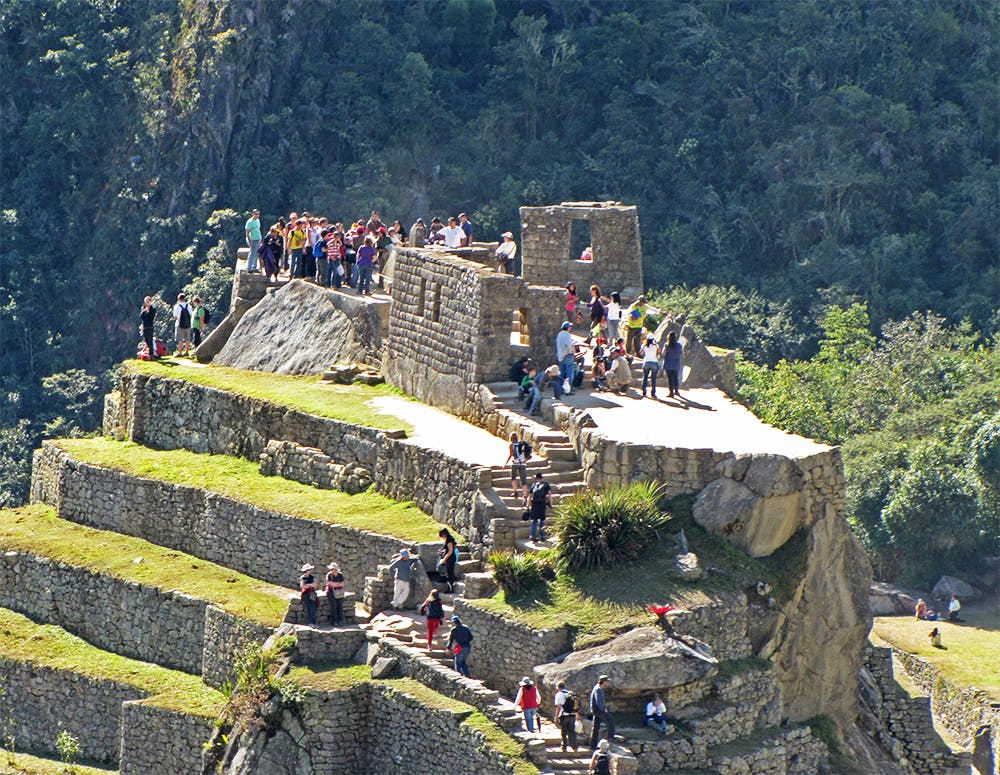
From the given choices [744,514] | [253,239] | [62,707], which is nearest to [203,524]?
[62,707]

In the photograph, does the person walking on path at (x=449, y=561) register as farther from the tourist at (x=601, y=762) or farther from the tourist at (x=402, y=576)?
the tourist at (x=601, y=762)

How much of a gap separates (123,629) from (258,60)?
51401 millimetres

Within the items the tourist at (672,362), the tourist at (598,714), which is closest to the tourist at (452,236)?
the tourist at (672,362)

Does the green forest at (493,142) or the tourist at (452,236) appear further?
the green forest at (493,142)

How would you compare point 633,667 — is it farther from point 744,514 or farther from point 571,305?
point 571,305

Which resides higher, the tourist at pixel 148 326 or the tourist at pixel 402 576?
the tourist at pixel 148 326

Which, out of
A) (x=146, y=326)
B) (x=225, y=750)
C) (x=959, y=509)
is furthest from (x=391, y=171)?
(x=225, y=750)

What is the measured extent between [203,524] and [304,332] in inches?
293

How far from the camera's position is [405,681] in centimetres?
4841

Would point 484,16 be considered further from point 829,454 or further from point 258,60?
point 829,454

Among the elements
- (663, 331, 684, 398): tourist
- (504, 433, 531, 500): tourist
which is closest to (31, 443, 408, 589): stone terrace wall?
(504, 433, 531, 500): tourist

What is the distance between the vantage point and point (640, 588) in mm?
47500

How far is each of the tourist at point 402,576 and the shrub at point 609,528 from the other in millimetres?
3139

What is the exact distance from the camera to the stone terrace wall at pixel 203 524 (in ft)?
173
